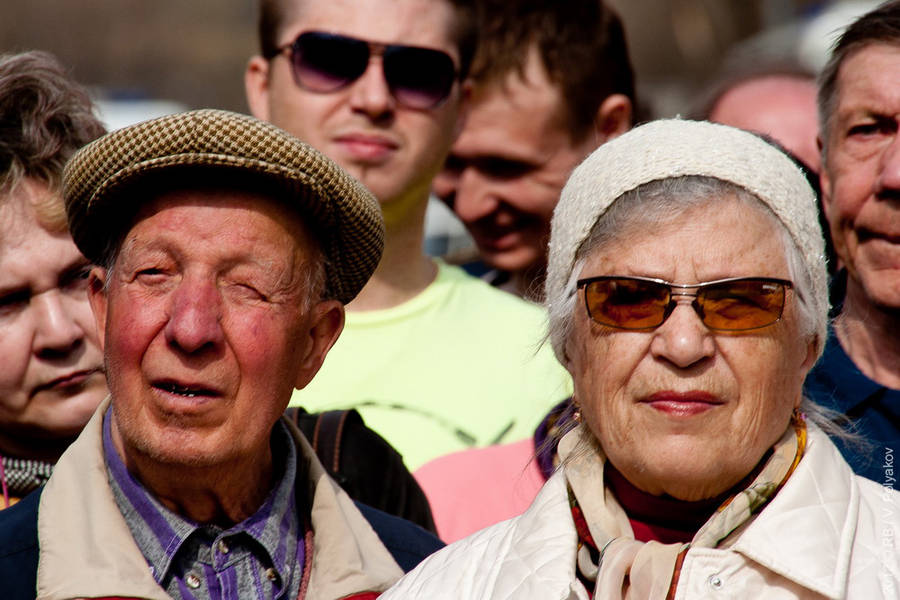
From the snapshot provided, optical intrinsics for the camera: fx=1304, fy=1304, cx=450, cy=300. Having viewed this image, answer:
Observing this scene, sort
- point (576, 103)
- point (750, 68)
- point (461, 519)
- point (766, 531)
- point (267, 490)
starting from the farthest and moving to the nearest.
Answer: point (750, 68), point (576, 103), point (461, 519), point (267, 490), point (766, 531)

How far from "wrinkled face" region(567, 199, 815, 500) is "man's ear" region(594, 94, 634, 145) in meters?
2.35

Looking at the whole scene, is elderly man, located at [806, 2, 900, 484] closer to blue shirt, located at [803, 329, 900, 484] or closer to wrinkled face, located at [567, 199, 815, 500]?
blue shirt, located at [803, 329, 900, 484]

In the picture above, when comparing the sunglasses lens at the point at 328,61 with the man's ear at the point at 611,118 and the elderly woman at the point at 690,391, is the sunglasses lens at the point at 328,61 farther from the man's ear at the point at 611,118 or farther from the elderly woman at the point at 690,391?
the elderly woman at the point at 690,391

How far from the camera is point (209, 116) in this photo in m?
2.79

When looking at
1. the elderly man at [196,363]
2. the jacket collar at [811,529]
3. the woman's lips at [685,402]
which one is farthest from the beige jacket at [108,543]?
the jacket collar at [811,529]

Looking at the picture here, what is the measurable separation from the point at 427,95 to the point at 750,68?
6.30 ft

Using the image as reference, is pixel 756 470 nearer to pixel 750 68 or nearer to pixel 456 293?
pixel 456 293

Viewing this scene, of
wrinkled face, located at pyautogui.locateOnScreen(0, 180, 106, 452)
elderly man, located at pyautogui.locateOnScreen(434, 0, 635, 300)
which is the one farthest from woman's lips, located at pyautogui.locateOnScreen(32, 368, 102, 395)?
elderly man, located at pyautogui.locateOnScreen(434, 0, 635, 300)

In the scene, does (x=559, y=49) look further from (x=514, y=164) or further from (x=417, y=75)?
(x=417, y=75)

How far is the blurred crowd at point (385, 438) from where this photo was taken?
105 inches

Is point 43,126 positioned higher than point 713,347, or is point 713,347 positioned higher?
point 43,126

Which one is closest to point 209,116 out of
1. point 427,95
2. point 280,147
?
point 280,147

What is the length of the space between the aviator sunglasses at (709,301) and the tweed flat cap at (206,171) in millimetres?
663

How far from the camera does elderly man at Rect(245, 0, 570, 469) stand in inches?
158
